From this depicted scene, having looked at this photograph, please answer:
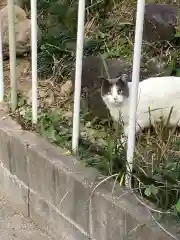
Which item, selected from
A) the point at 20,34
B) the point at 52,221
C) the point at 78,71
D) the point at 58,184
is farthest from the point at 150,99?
the point at 20,34

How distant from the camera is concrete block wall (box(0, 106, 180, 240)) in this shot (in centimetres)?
248

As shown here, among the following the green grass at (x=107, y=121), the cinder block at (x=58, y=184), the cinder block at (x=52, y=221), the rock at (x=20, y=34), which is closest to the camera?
the green grass at (x=107, y=121)

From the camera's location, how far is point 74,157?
2.91m

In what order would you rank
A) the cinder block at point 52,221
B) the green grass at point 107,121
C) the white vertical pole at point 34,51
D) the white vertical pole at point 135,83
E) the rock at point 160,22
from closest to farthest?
the white vertical pole at point 135,83 → the green grass at point 107,121 → the cinder block at point 52,221 → the white vertical pole at point 34,51 → the rock at point 160,22

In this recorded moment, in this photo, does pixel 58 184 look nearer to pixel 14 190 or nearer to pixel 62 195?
pixel 62 195

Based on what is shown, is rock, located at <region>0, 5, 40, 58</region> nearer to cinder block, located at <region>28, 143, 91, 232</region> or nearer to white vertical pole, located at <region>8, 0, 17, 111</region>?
white vertical pole, located at <region>8, 0, 17, 111</region>

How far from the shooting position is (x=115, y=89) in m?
3.21

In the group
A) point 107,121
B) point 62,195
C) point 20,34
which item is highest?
point 20,34

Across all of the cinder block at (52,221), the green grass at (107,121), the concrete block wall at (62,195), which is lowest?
the cinder block at (52,221)

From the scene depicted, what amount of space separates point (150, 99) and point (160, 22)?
78 cm

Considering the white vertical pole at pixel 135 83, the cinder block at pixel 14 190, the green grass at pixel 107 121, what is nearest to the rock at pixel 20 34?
the green grass at pixel 107 121

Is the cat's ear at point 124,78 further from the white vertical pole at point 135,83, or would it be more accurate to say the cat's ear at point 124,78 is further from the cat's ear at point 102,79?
the white vertical pole at point 135,83

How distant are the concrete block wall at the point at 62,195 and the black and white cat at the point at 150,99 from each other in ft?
1.65

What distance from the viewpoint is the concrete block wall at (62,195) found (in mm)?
2477
